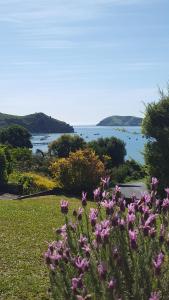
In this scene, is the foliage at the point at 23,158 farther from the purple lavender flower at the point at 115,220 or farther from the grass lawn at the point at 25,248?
the purple lavender flower at the point at 115,220

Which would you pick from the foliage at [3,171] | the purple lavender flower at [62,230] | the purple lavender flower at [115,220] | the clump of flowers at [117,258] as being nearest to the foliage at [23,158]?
the foliage at [3,171]

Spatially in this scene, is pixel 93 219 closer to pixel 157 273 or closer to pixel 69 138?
pixel 157 273

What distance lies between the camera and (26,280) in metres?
9.64

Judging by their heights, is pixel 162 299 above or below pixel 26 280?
above

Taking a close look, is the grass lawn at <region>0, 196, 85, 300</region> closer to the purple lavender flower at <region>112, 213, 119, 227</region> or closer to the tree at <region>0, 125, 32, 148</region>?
the purple lavender flower at <region>112, 213, 119, 227</region>

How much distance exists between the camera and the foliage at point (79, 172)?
27.9m

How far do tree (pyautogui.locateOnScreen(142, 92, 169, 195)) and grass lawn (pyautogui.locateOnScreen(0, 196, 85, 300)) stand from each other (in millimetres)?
4960

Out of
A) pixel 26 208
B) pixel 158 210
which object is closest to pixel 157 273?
pixel 158 210

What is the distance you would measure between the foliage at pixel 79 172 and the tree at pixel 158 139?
19.5 ft

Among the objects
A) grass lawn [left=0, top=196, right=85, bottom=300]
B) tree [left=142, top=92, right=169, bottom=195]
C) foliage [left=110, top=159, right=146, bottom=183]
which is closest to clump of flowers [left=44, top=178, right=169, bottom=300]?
grass lawn [left=0, top=196, right=85, bottom=300]

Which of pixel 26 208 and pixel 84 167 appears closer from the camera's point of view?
pixel 26 208

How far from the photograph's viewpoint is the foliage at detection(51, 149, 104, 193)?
2791cm

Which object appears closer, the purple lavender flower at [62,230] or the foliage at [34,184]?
the purple lavender flower at [62,230]

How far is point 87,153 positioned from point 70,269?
22.9 metres
